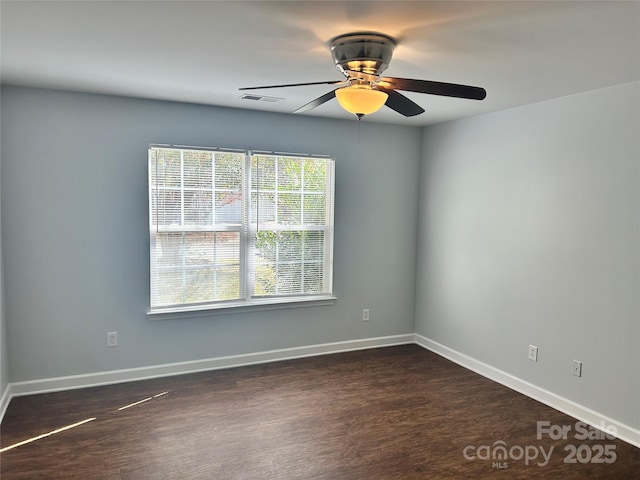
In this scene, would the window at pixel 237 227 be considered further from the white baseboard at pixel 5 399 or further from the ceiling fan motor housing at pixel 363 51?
the ceiling fan motor housing at pixel 363 51

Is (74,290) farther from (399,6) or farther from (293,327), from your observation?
(399,6)

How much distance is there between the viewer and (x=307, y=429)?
9.48ft

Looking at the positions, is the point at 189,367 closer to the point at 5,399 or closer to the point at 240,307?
the point at 240,307

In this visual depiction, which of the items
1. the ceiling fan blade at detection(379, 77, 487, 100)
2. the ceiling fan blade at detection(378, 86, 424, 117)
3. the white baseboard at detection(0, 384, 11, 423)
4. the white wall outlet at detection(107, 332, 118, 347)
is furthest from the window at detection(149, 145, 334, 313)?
the ceiling fan blade at detection(379, 77, 487, 100)

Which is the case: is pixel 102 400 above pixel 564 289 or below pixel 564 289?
below

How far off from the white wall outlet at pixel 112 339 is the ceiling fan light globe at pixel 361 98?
271cm

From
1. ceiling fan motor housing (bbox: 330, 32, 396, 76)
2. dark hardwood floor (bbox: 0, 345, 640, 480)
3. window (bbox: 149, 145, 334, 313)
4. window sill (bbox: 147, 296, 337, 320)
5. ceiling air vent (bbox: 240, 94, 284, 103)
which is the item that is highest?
ceiling air vent (bbox: 240, 94, 284, 103)

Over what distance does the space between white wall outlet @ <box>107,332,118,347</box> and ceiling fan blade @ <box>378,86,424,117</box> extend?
280 cm

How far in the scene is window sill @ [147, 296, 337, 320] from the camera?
3.66 m

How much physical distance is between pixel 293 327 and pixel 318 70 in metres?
2.44

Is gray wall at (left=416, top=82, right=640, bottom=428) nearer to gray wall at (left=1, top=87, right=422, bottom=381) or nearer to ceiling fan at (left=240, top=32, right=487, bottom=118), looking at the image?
gray wall at (left=1, top=87, right=422, bottom=381)

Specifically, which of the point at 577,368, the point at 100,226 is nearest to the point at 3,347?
the point at 100,226

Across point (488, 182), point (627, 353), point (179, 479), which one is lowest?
point (179, 479)

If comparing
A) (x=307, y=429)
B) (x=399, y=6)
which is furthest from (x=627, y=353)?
(x=399, y=6)
